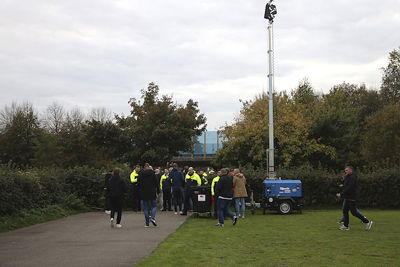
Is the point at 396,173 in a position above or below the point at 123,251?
above

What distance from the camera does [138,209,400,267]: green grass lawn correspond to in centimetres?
871

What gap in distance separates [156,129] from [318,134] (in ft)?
52.9

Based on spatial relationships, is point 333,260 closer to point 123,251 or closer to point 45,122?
point 123,251

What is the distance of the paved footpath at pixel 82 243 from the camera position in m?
9.04

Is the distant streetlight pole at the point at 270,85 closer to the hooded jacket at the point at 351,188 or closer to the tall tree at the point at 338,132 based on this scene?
the hooded jacket at the point at 351,188

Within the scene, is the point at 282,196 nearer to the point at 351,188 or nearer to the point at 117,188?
the point at 351,188

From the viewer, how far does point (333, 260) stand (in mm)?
8766

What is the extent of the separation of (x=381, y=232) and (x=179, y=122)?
29.3 metres

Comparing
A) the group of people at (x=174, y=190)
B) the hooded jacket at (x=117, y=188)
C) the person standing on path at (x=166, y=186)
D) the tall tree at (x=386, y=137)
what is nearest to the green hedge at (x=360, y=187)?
the person standing on path at (x=166, y=186)

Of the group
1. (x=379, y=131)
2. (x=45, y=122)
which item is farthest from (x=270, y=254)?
(x=45, y=122)

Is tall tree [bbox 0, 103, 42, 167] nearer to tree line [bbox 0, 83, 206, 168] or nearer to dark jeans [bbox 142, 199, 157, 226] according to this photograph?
tree line [bbox 0, 83, 206, 168]

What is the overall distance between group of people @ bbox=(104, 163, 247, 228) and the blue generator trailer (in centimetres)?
142

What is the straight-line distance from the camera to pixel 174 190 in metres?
20.0

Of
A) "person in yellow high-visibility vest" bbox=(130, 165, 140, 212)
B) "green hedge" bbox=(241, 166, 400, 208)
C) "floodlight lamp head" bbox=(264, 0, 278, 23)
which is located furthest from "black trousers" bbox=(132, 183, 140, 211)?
"floodlight lamp head" bbox=(264, 0, 278, 23)
